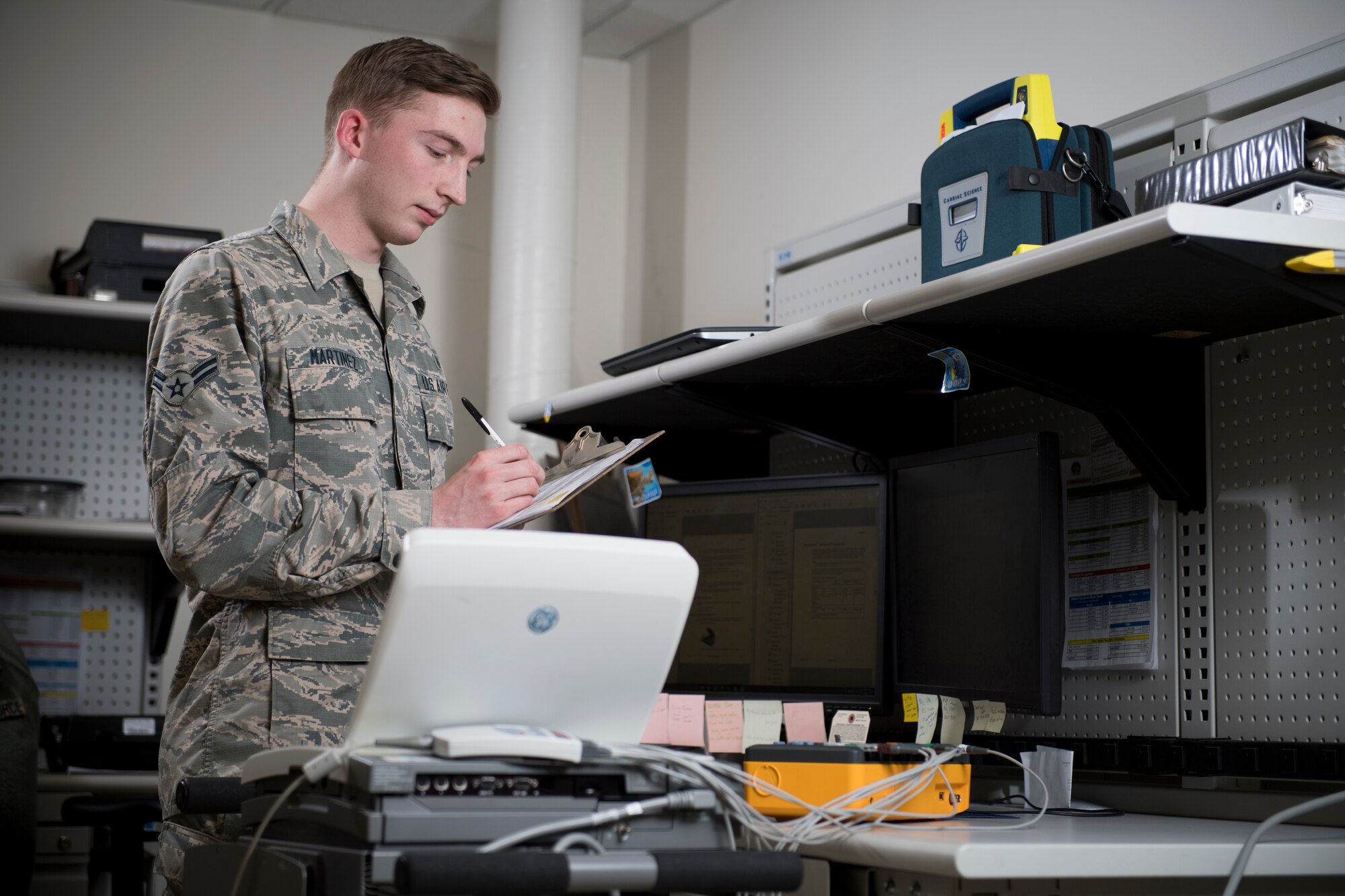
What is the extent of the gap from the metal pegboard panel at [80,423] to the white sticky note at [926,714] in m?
2.13

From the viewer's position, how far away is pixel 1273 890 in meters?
1.23

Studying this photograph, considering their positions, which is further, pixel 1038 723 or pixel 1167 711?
pixel 1038 723

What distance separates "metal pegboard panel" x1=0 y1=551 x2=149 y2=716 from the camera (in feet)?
10.4

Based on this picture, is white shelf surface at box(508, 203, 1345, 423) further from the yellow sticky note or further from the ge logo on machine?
the ge logo on machine

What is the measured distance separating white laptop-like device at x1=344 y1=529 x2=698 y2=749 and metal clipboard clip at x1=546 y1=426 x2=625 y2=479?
0.43 m

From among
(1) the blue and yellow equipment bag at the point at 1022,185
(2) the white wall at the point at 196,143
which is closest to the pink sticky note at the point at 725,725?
(1) the blue and yellow equipment bag at the point at 1022,185

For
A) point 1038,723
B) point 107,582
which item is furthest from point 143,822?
point 1038,723

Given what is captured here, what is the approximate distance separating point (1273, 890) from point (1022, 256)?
0.65 meters

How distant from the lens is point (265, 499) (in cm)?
144

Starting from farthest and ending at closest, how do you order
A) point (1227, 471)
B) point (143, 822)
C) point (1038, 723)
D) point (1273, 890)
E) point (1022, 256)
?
point (143, 822) < point (1038, 723) < point (1227, 471) < point (1022, 256) < point (1273, 890)

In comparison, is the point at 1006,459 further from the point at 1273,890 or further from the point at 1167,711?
the point at 1273,890

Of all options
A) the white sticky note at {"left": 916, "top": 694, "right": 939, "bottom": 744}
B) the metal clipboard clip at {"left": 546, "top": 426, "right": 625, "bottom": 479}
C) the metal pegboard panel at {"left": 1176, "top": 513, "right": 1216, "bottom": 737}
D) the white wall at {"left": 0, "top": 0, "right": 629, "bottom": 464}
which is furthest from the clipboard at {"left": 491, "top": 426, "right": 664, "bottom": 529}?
the white wall at {"left": 0, "top": 0, "right": 629, "bottom": 464}

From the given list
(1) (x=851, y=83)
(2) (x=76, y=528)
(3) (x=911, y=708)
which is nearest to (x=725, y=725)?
(3) (x=911, y=708)

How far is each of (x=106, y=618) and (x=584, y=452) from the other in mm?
2062
